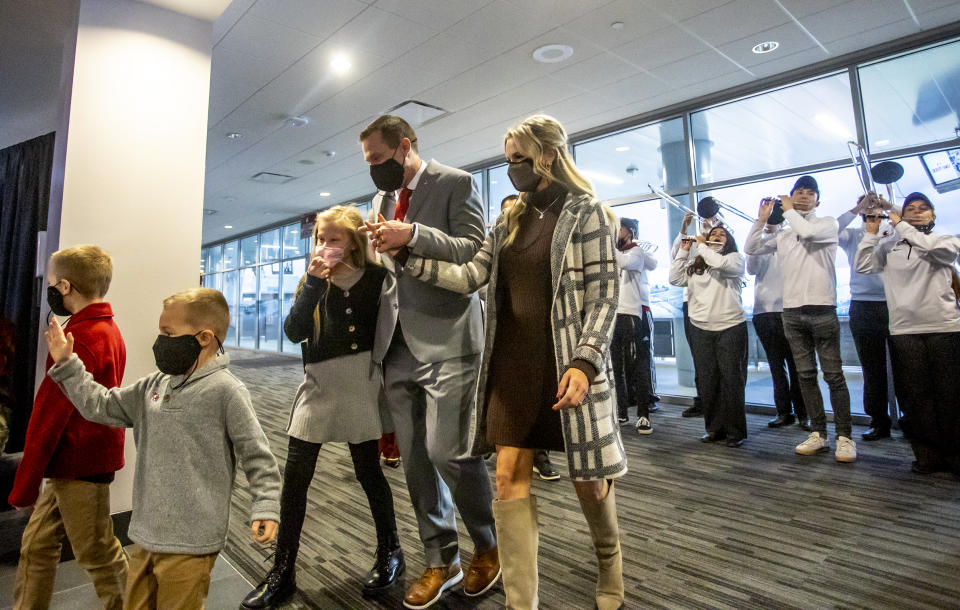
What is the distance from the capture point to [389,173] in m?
1.78

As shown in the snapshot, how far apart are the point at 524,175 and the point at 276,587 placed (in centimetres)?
153

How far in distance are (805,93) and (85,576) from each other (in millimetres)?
6213

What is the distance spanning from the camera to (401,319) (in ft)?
5.61

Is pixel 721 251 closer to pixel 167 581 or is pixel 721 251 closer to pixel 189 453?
pixel 189 453

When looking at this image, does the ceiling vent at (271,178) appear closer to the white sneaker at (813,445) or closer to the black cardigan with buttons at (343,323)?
the black cardigan with buttons at (343,323)

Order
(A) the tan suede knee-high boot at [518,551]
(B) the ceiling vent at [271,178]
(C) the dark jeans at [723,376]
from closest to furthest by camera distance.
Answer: (A) the tan suede knee-high boot at [518,551], (C) the dark jeans at [723,376], (B) the ceiling vent at [271,178]

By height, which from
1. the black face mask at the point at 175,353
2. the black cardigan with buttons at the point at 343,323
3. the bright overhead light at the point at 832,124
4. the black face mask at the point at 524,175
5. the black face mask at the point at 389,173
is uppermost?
→ the bright overhead light at the point at 832,124

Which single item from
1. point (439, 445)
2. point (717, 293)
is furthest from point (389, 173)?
point (717, 293)

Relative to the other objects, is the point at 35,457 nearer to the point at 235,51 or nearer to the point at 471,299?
the point at 471,299

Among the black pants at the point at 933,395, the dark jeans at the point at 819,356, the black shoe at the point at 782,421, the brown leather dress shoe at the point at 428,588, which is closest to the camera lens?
the brown leather dress shoe at the point at 428,588

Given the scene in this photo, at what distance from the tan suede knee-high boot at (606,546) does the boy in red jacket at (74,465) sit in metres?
1.41

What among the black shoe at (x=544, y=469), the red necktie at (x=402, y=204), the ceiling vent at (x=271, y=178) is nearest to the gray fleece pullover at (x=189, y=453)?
the red necktie at (x=402, y=204)

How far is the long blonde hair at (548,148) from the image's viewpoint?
1529mm

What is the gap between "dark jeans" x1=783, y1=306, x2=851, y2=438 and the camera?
135 inches
